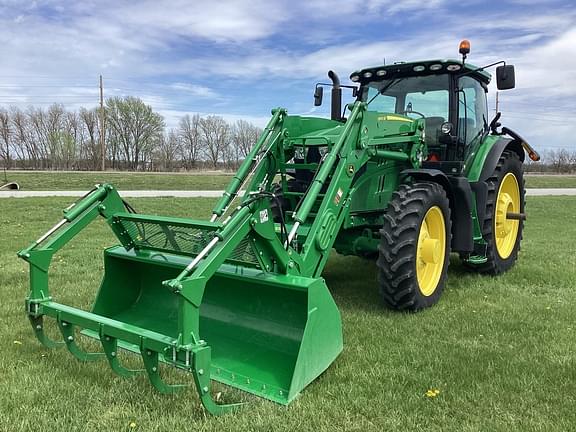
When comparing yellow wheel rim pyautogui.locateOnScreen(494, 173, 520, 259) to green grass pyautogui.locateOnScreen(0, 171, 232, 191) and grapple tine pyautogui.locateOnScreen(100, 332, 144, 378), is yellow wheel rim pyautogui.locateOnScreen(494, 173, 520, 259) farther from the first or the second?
green grass pyautogui.locateOnScreen(0, 171, 232, 191)

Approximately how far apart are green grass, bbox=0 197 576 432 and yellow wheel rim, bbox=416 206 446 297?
0.28m

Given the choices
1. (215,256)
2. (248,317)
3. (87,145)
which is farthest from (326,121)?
(87,145)

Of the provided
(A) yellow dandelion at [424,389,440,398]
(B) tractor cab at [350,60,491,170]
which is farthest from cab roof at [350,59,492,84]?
(A) yellow dandelion at [424,389,440,398]

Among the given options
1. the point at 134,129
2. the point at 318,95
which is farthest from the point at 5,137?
the point at 318,95

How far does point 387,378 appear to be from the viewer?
3.75m

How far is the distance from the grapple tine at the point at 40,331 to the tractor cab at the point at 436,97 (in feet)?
14.3

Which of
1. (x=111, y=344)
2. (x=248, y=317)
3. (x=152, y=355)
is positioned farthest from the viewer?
(x=248, y=317)

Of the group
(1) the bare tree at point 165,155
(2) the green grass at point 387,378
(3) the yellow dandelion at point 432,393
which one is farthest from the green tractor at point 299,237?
(1) the bare tree at point 165,155

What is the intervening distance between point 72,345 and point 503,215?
18.3 ft

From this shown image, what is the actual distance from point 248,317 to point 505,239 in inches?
186

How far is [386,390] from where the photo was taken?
3.58 metres

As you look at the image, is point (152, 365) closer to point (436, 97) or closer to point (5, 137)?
point (436, 97)

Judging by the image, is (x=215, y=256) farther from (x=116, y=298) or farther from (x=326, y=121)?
(x=326, y=121)

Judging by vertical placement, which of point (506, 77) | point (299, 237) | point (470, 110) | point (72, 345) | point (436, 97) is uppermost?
point (506, 77)
